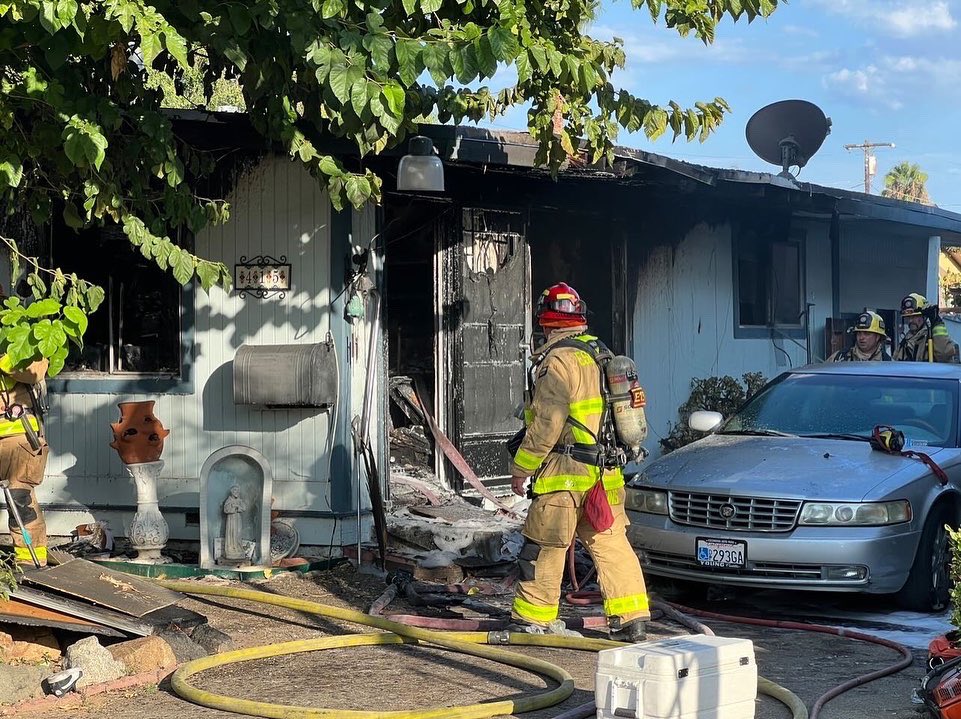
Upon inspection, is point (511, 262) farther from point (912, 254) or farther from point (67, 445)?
point (912, 254)

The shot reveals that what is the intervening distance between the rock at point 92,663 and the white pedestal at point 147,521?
2.95 metres

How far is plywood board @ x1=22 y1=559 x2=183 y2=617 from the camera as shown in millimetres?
6863

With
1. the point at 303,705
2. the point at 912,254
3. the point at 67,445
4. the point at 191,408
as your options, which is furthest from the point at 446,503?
the point at 912,254

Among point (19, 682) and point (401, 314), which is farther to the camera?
point (401, 314)

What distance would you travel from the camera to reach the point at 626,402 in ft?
23.4

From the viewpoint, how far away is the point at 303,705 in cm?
600

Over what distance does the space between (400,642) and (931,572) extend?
338 centimetres

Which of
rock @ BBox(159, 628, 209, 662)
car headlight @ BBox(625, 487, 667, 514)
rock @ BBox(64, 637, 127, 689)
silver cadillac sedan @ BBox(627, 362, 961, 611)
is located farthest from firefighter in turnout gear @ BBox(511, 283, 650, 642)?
rock @ BBox(64, 637, 127, 689)

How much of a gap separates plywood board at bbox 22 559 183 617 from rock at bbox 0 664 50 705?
0.70 m

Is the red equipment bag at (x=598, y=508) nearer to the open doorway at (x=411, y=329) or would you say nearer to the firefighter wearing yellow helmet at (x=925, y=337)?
the open doorway at (x=411, y=329)

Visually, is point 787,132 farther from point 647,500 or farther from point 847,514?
point 847,514

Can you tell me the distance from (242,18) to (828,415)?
4842 mm

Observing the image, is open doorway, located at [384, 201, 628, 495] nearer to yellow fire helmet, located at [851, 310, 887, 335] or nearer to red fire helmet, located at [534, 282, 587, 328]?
yellow fire helmet, located at [851, 310, 887, 335]

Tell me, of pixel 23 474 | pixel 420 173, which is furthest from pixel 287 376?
pixel 23 474
